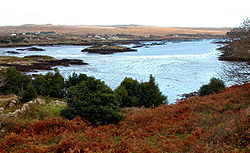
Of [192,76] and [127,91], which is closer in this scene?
[127,91]

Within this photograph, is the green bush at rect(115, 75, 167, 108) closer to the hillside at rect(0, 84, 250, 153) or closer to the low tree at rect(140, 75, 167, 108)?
the low tree at rect(140, 75, 167, 108)

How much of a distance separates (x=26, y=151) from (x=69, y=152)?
1502 millimetres

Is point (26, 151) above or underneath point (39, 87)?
above

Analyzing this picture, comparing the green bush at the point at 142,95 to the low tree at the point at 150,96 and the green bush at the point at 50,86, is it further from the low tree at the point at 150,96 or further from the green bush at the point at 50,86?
the green bush at the point at 50,86

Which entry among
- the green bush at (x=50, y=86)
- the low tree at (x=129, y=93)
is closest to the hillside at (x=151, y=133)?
the low tree at (x=129, y=93)

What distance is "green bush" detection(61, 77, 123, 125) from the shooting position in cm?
1143

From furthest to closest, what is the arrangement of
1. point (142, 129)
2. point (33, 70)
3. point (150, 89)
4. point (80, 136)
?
point (33, 70), point (150, 89), point (142, 129), point (80, 136)

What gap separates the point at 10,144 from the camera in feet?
27.3

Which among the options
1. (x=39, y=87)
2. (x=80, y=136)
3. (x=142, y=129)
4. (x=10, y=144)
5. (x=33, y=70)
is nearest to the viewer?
(x=10, y=144)

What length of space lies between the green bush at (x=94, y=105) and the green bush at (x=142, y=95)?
29.6 ft

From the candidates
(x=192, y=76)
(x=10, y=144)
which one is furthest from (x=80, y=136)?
(x=192, y=76)

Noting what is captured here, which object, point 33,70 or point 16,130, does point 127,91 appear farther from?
point 33,70

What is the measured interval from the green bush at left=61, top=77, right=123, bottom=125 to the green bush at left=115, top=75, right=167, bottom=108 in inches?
355

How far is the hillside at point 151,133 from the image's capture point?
772 centimetres
